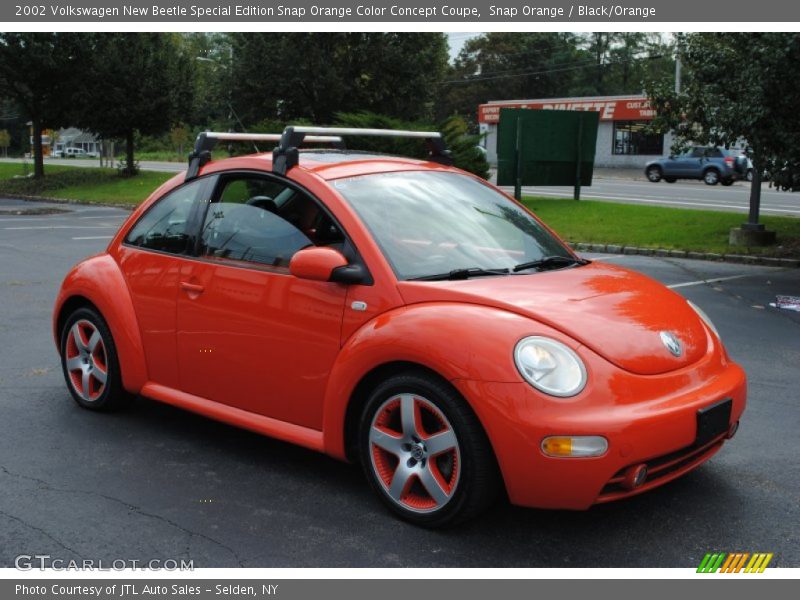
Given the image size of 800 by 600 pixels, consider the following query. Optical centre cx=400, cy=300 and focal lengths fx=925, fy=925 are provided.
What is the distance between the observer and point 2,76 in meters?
32.9

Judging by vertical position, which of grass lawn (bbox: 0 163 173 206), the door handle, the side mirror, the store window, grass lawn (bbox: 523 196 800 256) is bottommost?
grass lawn (bbox: 0 163 173 206)

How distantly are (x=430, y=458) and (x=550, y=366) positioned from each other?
0.65 meters

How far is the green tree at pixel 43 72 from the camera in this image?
32.2 meters

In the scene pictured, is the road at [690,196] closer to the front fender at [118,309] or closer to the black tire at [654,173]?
the black tire at [654,173]

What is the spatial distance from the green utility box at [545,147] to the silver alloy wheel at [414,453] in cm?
1824

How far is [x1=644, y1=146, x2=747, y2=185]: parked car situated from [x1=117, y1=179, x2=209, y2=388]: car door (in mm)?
31516

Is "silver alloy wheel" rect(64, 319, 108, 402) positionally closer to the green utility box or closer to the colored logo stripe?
the colored logo stripe

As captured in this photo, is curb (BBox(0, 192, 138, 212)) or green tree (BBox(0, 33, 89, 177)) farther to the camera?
green tree (BBox(0, 33, 89, 177))

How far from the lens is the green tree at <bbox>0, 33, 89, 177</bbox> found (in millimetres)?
32219

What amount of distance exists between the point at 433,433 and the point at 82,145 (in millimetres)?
154645

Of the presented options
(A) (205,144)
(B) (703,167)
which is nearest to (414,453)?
(A) (205,144)

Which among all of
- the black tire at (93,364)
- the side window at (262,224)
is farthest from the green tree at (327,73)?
the side window at (262,224)

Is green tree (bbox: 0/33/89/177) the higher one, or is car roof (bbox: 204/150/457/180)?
green tree (bbox: 0/33/89/177)

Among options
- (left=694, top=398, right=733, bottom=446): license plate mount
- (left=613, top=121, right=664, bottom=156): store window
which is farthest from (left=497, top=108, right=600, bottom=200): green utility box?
(left=613, top=121, right=664, bottom=156): store window
